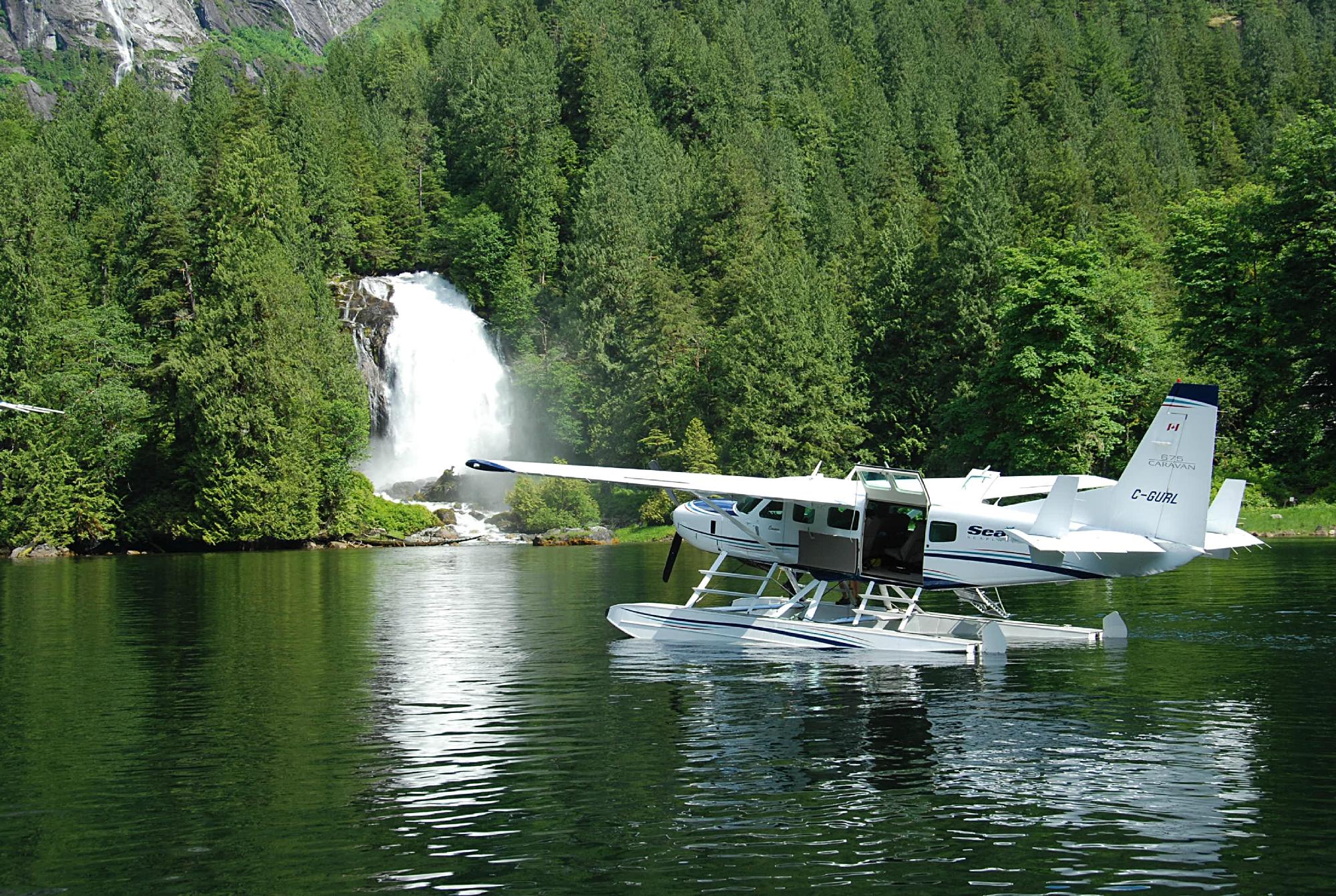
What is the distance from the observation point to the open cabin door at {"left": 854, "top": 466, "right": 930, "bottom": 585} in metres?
21.6

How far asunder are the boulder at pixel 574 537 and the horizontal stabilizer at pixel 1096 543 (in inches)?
1620

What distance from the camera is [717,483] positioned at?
2266 centimetres

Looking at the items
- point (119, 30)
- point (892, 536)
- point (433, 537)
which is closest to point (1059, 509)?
point (892, 536)

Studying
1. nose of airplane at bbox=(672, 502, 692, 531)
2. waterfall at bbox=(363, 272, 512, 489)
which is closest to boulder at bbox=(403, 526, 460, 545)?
waterfall at bbox=(363, 272, 512, 489)

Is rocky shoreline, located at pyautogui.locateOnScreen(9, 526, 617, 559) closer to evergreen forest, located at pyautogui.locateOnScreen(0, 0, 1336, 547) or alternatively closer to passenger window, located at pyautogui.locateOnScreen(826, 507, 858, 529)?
evergreen forest, located at pyautogui.locateOnScreen(0, 0, 1336, 547)

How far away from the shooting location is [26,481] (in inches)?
2293

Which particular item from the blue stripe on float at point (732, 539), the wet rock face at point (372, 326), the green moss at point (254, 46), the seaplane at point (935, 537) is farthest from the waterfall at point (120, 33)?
the seaplane at point (935, 537)

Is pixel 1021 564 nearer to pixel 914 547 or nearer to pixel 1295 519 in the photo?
pixel 914 547

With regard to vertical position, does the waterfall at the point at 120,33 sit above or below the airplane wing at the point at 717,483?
above

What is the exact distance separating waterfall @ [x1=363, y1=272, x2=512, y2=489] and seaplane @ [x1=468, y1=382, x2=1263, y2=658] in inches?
1933

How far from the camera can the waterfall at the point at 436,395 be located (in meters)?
73.2

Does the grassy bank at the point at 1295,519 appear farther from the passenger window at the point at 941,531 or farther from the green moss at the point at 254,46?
the green moss at the point at 254,46

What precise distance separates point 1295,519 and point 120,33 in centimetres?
16900

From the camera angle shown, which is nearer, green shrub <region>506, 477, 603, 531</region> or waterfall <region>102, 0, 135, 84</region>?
green shrub <region>506, 477, 603, 531</region>
